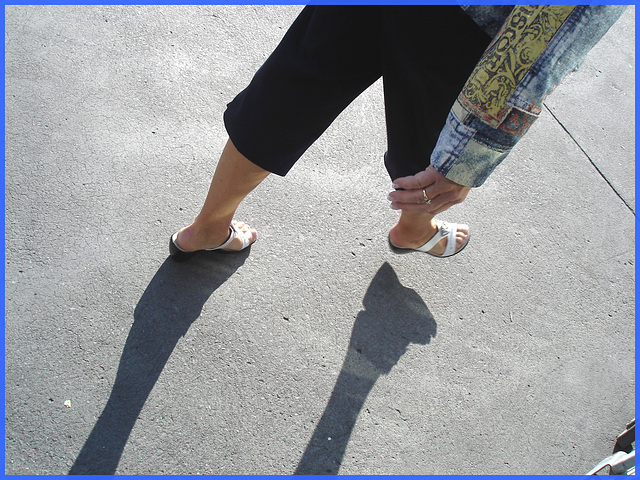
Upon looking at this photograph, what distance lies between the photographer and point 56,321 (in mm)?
2064

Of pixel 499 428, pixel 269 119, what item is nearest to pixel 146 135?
pixel 269 119

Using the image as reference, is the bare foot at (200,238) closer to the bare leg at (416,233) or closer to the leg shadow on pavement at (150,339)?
the leg shadow on pavement at (150,339)

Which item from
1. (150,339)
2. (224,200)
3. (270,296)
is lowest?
(150,339)

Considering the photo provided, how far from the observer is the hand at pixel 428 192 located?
132 cm

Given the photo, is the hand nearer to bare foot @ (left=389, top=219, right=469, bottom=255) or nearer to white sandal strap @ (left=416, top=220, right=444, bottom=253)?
bare foot @ (left=389, top=219, right=469, bottom=255)

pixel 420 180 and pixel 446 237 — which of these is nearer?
pixel 420 180

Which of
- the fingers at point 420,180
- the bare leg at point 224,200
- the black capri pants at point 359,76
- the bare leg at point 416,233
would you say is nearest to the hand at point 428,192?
the fingers at point 420,180

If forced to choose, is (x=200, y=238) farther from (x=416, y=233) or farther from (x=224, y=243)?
(x=416, y=233)

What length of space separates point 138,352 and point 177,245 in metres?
0.45

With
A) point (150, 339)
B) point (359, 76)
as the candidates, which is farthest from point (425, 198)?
point (150, 339)

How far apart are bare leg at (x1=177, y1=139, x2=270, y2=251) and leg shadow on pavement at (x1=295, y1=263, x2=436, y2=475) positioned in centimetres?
61

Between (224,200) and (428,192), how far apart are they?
35.1 inches

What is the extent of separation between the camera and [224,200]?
1.98 m

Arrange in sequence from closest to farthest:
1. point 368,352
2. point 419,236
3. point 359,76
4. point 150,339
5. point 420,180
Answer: point 420,180 < point 359,76 < point 150,339 < point 368,352 < point 419,236
